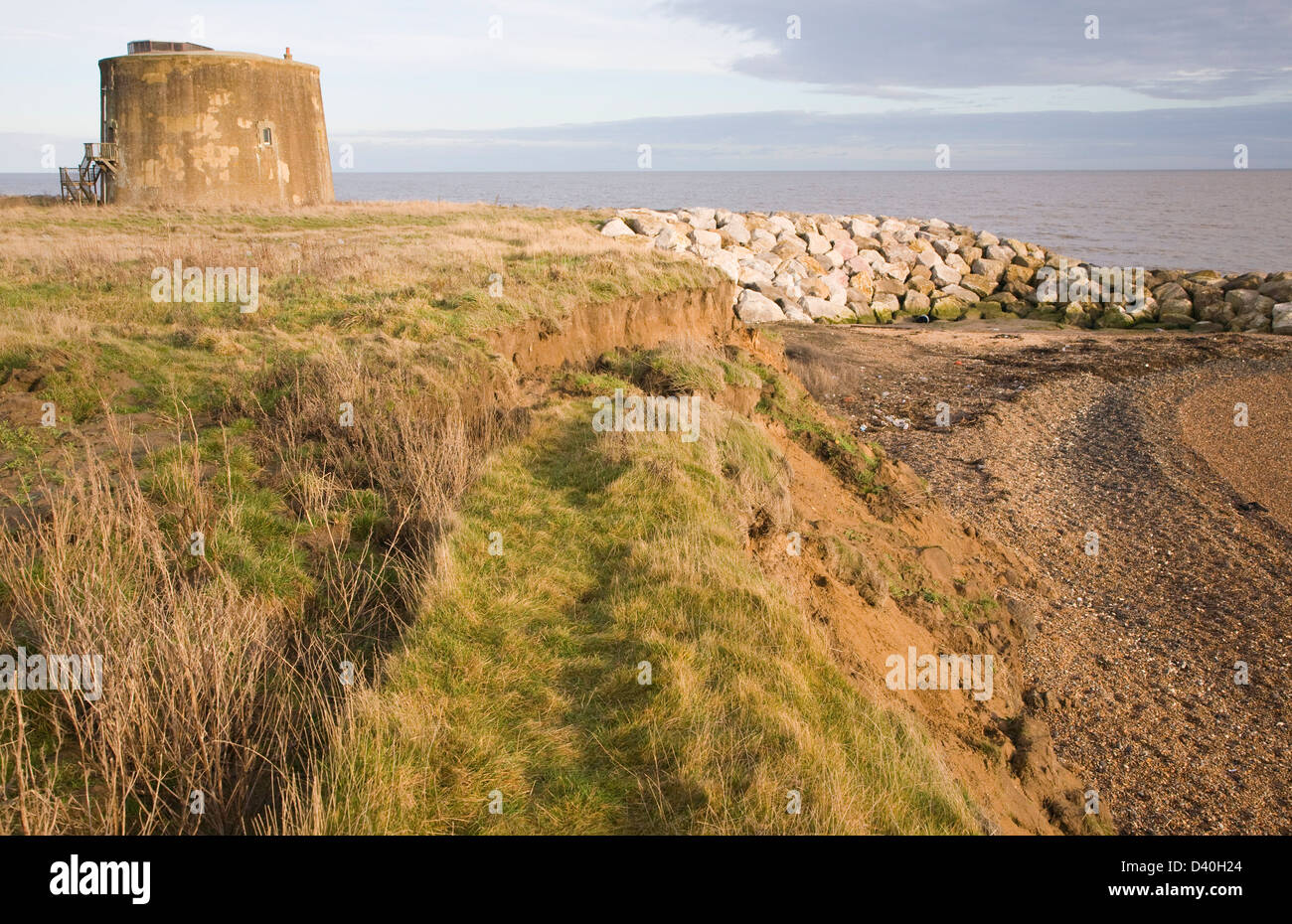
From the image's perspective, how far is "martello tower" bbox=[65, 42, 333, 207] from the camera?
2897cm

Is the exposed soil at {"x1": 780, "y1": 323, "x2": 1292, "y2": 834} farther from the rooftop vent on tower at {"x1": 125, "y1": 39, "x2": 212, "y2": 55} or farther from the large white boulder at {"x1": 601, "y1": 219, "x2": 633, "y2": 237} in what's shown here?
the rooftop vent on tower at {"x1": 125, "y1": 39, "x2": 212, "y2": 55}

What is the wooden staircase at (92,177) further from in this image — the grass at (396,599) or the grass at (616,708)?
the grass at (616,708)

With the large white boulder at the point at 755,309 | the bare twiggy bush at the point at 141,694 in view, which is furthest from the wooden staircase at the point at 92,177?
the bare twiggy bush at the point at 141,694

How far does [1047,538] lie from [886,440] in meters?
4.66

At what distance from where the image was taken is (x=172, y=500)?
7.09 metres

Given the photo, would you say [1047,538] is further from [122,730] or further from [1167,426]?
[122,730]

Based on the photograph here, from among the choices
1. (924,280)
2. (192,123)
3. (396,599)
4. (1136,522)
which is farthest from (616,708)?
(192,123)

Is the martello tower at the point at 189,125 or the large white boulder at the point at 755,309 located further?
the martello tower at the point at 189,125

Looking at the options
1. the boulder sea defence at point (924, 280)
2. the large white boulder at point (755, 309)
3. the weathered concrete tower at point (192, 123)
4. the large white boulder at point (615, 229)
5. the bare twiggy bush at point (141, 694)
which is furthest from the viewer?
the large white boulder at point (615, 229)

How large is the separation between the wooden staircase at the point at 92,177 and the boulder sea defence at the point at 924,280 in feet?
59.8

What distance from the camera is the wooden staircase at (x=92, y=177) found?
1161 inches

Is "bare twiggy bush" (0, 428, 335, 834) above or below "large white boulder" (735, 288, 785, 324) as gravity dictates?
below

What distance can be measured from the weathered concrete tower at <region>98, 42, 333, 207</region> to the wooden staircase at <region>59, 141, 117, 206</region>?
0.15m

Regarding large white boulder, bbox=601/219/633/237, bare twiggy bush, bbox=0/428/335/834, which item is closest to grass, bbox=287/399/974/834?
bare twiggy bush, bbox=0/428/335/834
